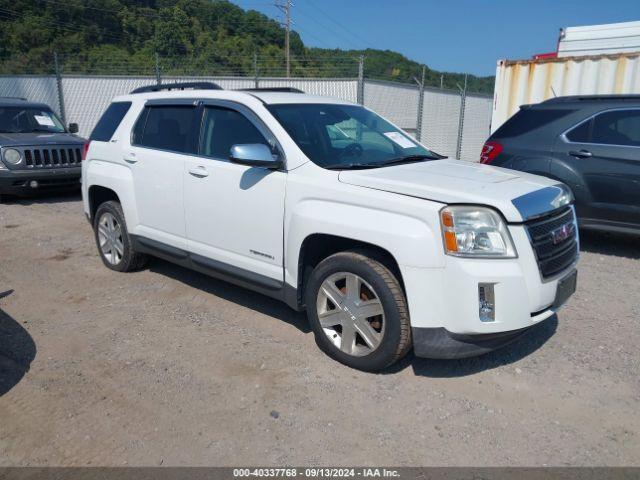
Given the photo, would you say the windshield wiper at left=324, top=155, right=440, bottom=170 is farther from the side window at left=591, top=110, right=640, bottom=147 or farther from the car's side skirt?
the side window at left=591, top=110, right=640, bottom=147

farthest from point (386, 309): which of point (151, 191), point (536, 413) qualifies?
point (151, 191)

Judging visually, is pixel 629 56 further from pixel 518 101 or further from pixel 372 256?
pixel 372 256

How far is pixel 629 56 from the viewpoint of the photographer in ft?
29.4

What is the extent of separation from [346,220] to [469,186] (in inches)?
31.4

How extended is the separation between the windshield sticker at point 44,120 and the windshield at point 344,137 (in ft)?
25.0

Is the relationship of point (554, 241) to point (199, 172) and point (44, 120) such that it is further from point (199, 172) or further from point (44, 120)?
point (44, 120)

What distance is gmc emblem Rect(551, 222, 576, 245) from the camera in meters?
3.54

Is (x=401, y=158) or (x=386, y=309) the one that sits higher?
(x=401, y=158)

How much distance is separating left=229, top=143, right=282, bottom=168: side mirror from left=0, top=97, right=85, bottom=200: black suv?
263 inches

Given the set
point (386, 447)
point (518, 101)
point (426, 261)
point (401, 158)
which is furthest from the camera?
point (518, 101)

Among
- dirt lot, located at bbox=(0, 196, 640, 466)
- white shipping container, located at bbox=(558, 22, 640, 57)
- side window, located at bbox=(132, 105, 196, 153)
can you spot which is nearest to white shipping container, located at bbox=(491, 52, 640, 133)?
white shipping container, located at bbox=(558, 22, 640, 57)

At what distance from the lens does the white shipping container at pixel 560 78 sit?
903 centimetres

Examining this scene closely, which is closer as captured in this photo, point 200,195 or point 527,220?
point 527,220

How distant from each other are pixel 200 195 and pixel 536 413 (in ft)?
9.58
